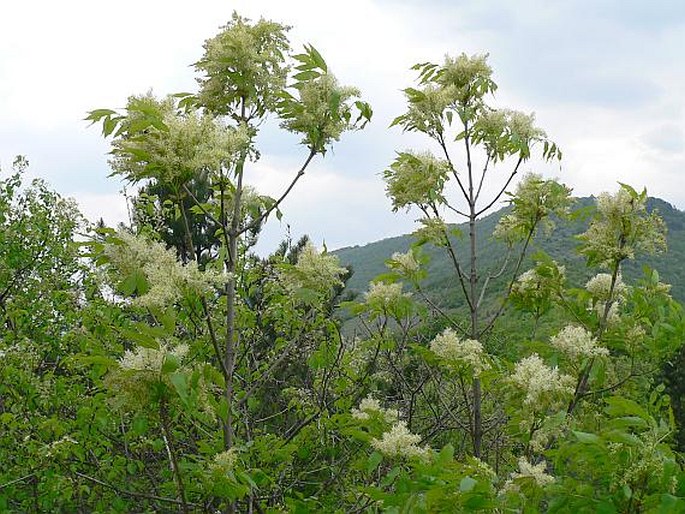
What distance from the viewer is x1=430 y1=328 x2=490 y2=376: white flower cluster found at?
3666 millimetres

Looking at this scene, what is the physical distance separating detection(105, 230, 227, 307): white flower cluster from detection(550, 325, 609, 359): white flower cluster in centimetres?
182

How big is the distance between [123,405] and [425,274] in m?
2.44

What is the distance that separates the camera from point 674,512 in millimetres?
2033

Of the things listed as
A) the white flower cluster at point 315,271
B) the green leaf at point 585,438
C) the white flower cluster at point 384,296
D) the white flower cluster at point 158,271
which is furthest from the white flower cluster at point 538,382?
the white flower cluster at point 158,271

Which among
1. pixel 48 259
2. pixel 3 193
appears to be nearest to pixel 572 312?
pixel 48 259

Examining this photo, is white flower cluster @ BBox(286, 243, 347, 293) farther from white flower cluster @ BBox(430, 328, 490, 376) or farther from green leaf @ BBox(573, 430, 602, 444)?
green leaf @ BBox(573, 430, 602, 444)

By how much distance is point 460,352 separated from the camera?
12.3 feet

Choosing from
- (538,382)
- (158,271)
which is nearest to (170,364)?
(158,271)

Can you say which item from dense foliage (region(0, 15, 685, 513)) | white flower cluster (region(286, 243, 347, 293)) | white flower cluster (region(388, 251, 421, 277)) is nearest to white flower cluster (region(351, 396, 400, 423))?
dense foliage (region(0, 15, 685, 513))

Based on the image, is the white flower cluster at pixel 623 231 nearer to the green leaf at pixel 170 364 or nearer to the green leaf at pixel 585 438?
the green leaf at pixel 585 438

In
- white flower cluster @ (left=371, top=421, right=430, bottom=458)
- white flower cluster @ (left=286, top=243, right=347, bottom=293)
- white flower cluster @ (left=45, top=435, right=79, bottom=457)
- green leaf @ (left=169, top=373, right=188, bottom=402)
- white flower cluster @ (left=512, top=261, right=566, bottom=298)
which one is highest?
white flower cluster @ (left=286, top=243, right=347, bottom=293)

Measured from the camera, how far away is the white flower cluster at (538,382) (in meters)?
3.11

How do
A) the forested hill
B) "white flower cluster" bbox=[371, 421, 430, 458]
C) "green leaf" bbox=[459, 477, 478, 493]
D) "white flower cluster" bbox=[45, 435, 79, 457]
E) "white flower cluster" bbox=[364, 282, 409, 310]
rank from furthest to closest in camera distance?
the forested hill
"white flower cluster" bbox=[364, 282, 409, 310]
"white flower cluster" bbox=[45, 435, 79, 457]
"white flower cluster" bbox=[371, 421, 430, 458]
"green leaf" bbox=[459, 477, 478, 493]

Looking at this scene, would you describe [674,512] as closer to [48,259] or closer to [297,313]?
[297,313]
